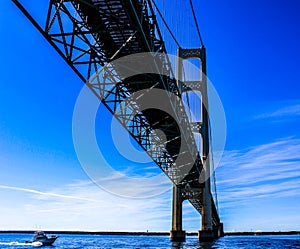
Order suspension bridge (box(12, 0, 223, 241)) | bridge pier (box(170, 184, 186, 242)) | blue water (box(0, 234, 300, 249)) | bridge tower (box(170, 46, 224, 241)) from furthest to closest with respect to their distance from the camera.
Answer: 1. bridge pier (box(170, 184, 186, 242))
2. bridge tower (box(170, 46, 224, 241))
3. blue water (box(0, 234, 300, 249))
4. suspension bridge (box(12, 0, 223, 241))

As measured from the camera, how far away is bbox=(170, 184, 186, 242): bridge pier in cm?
4150

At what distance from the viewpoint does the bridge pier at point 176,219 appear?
4150cm

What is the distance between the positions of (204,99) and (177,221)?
48.5 feet

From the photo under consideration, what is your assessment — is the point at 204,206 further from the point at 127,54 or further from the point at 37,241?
the point at 127,54

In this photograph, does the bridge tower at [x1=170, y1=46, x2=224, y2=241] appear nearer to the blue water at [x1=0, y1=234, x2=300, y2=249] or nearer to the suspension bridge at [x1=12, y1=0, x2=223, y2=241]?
the blue water at [x1=0, y1=234, x2=300, y2=249]

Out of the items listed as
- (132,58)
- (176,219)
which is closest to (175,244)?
(176,219)

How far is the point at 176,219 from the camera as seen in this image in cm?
4178

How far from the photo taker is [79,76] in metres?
13.6

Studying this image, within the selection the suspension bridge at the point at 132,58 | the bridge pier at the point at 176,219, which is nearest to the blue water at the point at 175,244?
the bridge pier at the point at 176,219

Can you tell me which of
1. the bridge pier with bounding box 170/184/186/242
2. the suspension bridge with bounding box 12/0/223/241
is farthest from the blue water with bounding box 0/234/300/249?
the suspension bridge with bounding box 12/0/223/241

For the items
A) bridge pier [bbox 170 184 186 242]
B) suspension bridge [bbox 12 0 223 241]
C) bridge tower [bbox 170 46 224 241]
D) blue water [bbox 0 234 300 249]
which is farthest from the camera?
bridge pier [bbox 170 184 186 242]

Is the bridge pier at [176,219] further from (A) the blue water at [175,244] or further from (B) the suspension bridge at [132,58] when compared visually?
(B) the suspension bridge at [132,58]

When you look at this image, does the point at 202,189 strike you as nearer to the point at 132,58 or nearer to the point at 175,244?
the point at 175,244

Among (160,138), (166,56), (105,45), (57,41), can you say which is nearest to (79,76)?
(105,45)
